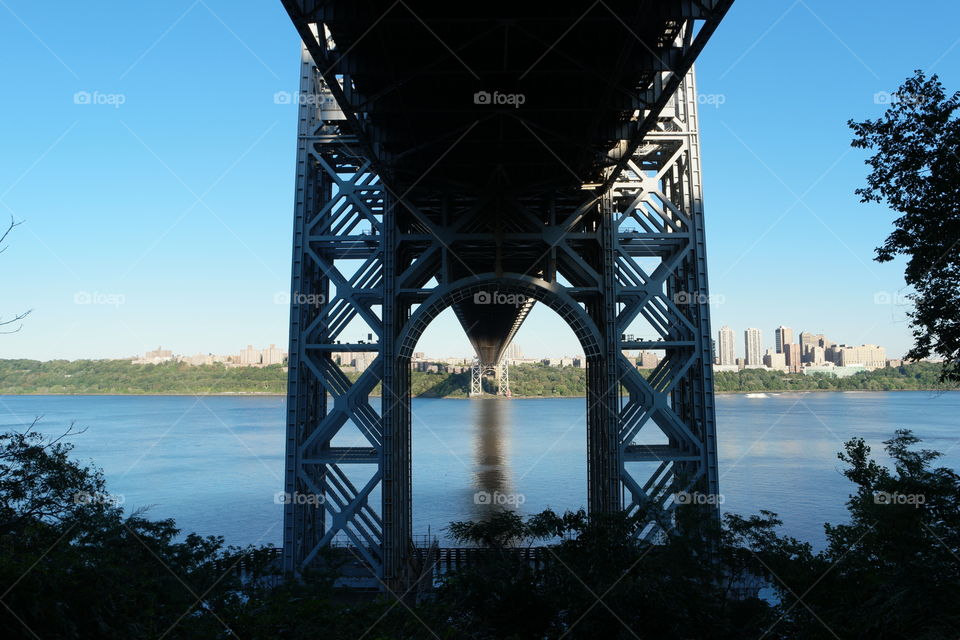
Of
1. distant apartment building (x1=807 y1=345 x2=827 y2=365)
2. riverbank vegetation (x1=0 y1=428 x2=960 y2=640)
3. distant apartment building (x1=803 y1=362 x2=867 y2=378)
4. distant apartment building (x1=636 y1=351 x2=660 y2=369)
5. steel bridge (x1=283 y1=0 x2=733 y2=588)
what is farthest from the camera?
distant apartment building (x1=807 y1=345 x2=827 y2=365)

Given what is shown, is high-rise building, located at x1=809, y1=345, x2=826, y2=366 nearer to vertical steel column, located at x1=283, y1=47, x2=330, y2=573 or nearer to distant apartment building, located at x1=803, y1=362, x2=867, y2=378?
distant apartment building, located at x1=803, y1=362, x2=867, y2=378

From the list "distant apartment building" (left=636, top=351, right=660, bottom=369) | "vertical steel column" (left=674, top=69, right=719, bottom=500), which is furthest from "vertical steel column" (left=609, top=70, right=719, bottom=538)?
"distant apartment building" (left=636, top=351, right=660, bottom=369)

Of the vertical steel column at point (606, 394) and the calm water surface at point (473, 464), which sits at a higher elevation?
the vertical steel column at point (606, 394)

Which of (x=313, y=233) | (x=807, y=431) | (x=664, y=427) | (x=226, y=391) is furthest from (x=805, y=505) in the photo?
(x=226, y=391)

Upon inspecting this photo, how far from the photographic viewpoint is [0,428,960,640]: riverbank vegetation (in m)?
7.42

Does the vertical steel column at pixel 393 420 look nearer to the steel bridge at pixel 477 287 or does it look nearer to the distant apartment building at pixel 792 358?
the steel bridge at pixel 477 287

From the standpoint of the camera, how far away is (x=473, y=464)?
6356 centimetres

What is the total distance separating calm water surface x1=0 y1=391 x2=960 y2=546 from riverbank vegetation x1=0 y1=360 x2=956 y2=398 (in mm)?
39032

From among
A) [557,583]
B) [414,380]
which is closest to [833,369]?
[414,380]

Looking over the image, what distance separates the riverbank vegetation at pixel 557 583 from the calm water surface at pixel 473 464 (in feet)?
42.5

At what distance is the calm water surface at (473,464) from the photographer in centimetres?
4075

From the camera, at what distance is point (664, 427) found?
20281 mm

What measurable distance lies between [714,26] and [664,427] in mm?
12296

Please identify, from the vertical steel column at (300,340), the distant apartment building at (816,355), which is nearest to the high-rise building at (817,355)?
the distant apartment building at (816,355)
